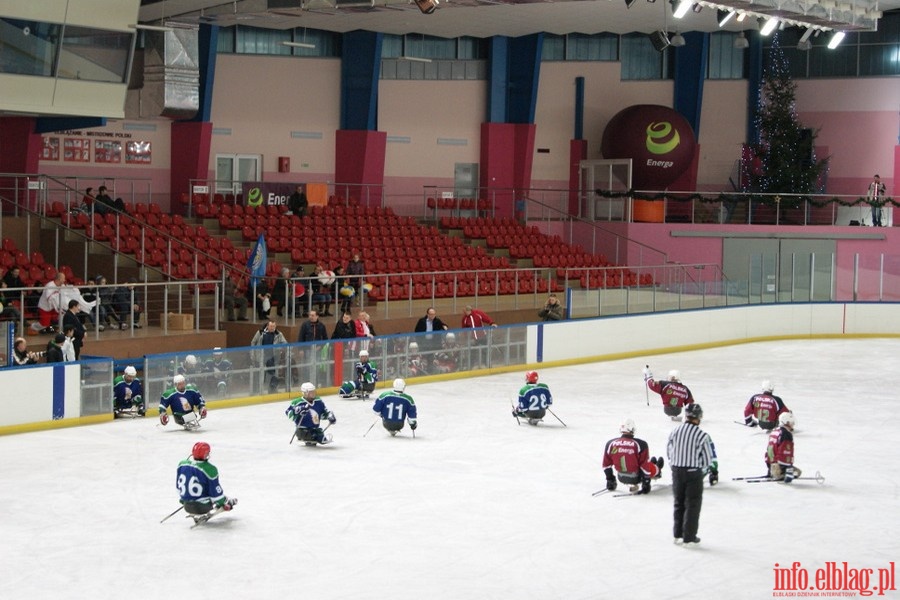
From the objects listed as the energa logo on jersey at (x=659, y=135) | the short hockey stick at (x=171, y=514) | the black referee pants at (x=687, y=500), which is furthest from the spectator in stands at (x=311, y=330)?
the energa logo on jersey at (x=659, y=135)

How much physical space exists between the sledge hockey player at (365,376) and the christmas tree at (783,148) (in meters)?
20.9

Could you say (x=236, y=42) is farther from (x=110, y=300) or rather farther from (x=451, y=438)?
(x=451, y=438)

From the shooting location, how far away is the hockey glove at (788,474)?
13922mm

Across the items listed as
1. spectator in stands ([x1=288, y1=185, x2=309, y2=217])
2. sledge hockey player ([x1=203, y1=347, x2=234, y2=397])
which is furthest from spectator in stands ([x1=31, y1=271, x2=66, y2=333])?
spectator in stands ([x1=288, y1=185, x2=309, y2=217])

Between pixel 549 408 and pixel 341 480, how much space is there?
530 cm

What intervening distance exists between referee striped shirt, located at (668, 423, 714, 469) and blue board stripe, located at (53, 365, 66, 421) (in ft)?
30.8

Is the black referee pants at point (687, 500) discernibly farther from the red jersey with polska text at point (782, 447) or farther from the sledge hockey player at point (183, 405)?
the sledge hockey player at point (183, 405)

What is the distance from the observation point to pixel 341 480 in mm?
14031

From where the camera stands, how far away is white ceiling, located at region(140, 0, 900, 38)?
2392 cm

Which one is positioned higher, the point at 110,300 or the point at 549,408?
the point at 110,300

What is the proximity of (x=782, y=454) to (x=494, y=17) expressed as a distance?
20640 mm

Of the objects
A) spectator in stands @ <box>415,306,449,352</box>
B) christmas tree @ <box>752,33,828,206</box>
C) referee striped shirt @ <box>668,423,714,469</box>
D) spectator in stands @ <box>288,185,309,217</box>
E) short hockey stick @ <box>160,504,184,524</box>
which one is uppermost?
christmas tree @ <box>752,33,828,206</box>

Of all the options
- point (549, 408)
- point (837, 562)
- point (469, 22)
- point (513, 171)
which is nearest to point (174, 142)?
point (469, 22)

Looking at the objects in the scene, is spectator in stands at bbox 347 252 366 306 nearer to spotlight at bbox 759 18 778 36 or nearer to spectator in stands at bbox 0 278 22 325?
spectator in stands at bbox 0 278 22 325
